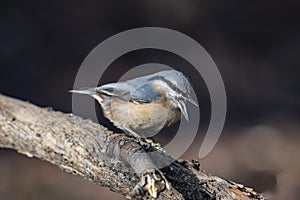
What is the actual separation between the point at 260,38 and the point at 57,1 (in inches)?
74.7

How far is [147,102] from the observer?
7.29ft

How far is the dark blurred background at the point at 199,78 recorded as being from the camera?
3.54 metres

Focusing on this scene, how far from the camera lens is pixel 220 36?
5211 mm

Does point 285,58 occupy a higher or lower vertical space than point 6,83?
higher

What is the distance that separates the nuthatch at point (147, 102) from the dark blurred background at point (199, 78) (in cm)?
129

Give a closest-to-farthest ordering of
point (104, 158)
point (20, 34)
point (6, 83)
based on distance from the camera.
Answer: point (104, 158) → point (6, 83) → point (20, 34)

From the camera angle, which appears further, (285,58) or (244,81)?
(285,58)

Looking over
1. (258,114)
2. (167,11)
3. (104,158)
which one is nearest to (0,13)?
(167,11)

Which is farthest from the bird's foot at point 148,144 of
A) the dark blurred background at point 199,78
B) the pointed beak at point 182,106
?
the dark blurred background at point 199,78

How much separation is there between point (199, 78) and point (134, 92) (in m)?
2.37

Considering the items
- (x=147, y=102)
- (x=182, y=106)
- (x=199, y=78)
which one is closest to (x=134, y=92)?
(x=147, y=102)

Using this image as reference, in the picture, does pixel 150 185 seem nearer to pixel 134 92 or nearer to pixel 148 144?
pixel 148 144

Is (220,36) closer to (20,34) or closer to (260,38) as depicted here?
(260,38)

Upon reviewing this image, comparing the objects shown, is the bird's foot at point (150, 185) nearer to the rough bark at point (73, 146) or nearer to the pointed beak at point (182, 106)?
the rough bark at point (73, 146)
